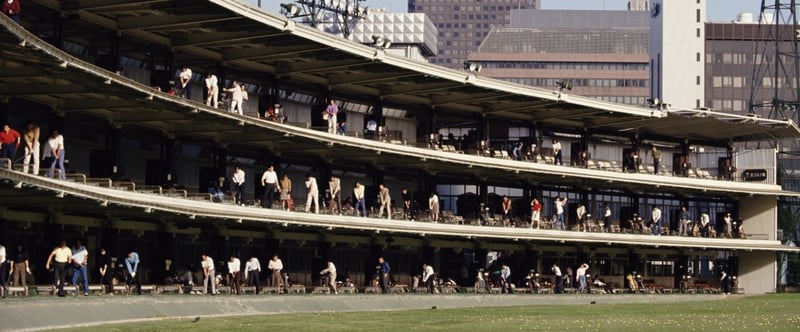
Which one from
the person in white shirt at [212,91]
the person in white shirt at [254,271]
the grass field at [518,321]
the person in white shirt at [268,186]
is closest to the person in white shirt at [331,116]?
the person in white shirt at [268,186]

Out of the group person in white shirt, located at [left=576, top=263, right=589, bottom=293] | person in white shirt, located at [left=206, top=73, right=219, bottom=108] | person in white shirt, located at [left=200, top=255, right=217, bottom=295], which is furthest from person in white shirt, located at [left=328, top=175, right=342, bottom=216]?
person in white shirt, located at [left=576, top=263, right=589, bottom=293]

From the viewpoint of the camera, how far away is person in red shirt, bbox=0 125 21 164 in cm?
4169

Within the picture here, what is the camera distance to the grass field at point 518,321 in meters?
38.3

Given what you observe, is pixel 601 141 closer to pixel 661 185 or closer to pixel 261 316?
pixel 661 185

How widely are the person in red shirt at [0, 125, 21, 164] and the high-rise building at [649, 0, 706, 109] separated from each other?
5526 inches

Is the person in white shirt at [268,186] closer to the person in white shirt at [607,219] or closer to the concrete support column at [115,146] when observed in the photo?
the concrete support column at [115,146]

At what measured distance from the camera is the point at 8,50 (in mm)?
39969

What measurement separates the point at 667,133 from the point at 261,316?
153 ft

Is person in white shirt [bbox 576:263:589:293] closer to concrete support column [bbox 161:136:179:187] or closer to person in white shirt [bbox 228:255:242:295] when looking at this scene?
concrete support column [bbox 161:136:179:187]

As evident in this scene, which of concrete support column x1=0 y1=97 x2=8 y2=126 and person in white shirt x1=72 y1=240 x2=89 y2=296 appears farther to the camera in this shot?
concrete support column x1=0 y1=97 x2=8 y2=126

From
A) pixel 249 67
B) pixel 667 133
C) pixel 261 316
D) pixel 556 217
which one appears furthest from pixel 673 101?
pixel 261 316

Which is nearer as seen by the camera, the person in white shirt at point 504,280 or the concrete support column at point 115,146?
the concrete support column at point 115,146

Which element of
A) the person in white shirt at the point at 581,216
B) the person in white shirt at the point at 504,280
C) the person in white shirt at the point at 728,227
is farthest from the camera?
the person in white shirt at the point at 728,227

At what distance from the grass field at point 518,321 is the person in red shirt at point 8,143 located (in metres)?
6.66
